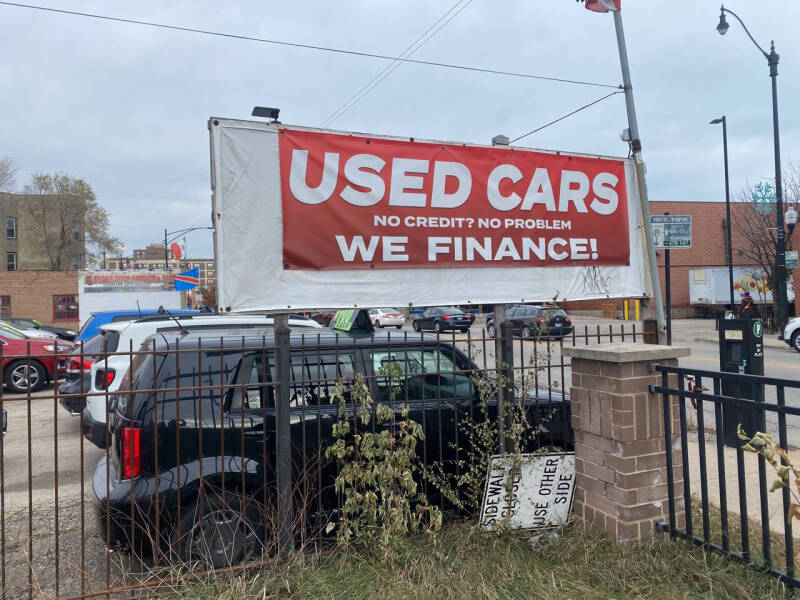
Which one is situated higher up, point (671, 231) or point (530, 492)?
point (671, 231)

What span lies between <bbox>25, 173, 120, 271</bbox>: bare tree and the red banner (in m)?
57.1

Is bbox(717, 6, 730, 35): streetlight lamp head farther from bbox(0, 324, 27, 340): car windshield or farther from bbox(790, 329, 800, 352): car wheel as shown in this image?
bbox(0, 324, 27, 340): car windshield

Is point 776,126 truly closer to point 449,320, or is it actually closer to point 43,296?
point 449,320

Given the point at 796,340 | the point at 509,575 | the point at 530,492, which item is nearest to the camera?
the point at 509,575

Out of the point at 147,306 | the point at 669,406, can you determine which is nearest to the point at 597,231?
the point at 669,406

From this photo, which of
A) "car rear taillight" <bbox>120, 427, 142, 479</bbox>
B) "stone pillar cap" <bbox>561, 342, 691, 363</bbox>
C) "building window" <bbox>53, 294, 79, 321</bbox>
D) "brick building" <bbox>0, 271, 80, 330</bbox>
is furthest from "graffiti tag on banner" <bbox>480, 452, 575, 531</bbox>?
"building window" <bbox>53, 294, 79, 321</bbox>

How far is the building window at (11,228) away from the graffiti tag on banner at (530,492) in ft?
210

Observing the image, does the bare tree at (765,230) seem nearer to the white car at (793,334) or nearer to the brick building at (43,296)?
the white car at (793,334)

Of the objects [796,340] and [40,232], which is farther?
[40,232]

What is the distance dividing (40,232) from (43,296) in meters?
20.2

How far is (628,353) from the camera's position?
3803mm

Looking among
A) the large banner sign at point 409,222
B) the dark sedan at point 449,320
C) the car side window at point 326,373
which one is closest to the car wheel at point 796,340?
the dark sedan at point 449,320

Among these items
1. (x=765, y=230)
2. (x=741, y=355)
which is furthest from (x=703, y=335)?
(x=741, y=355)

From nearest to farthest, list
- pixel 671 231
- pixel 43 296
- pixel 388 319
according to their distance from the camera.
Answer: pixel 671 231, pixel 388 319, pixel 43 296
